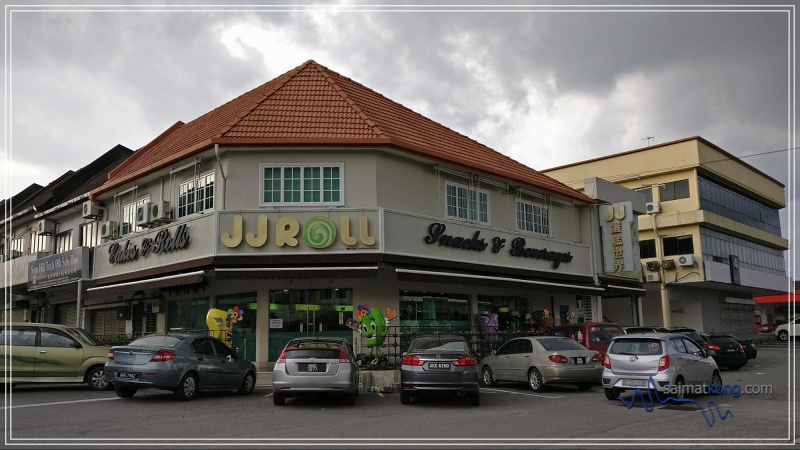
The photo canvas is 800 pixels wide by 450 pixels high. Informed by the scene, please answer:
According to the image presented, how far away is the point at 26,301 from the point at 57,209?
26.1 feet

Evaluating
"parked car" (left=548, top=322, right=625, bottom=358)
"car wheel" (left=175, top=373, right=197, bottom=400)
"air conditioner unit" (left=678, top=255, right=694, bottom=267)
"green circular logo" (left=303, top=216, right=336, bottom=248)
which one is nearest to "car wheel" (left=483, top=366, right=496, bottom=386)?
"parked car" (left=548, top=322, right=625, bottom=358)

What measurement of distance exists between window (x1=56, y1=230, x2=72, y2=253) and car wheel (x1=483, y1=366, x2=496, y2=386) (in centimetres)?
1993

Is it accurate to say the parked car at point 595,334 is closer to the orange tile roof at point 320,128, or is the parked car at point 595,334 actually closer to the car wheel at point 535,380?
the car wheel at point 535,380

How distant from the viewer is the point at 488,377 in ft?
60.7

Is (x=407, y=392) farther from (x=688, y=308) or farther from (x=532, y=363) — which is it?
(x=688, y=308)

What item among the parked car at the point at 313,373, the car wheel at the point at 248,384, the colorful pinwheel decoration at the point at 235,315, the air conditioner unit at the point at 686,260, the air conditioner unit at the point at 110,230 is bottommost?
the car wheel at the point at 248,384

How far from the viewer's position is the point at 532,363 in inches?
663

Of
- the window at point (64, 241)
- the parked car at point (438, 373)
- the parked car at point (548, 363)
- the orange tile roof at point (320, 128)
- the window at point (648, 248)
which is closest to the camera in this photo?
the parked car at point (438, 373)

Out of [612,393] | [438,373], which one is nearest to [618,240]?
[612,393]

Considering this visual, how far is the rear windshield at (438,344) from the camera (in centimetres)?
1441

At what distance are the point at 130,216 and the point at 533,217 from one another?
15.2m

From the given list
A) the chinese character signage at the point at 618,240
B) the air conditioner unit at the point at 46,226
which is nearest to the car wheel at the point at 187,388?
the chinese character signage at the point at 618,240

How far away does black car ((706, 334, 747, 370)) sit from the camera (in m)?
23.0

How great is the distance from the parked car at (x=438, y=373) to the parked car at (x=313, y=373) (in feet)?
3.91
